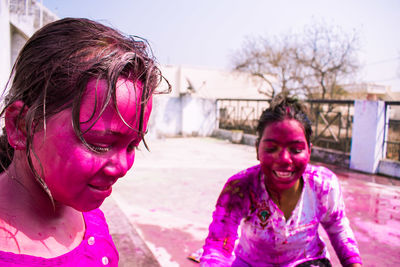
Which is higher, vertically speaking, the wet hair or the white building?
the white building

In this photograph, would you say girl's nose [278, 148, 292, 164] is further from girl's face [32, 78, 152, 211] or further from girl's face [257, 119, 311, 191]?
girl's face [32, 78, 152, 211]

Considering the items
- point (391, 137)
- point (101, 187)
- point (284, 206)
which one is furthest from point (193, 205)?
point (391, 137)

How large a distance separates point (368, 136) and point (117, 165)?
8799 millimetres

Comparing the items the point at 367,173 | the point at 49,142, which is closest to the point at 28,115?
the point at 49,142

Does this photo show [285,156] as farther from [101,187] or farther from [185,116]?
[185,116]

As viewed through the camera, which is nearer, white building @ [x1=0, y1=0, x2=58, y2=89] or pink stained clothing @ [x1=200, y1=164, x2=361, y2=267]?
pink stained clothing @ [x1=200, y1=164, x2=361, y2=267]

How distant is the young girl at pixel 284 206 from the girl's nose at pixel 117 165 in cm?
95

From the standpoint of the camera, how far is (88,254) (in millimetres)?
1104

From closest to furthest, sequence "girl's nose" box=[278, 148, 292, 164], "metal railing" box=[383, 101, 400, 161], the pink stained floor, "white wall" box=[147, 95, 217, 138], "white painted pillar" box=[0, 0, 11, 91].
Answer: "girl's nose" box=[278, 148, 292, 164], the pink stained floor, "white painted pillar" box=[0, 0, 11, 91], "metal railing" box=[383, 101, 400, 161], "white wall" box=[147, 95, 217, 138]

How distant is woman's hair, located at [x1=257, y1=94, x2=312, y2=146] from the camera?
6.33 ft

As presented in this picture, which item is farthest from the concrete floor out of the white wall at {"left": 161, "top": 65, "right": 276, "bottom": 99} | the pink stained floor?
the white wall at {"left": 161, "top": 65, "right": 276, "bottom": 99}

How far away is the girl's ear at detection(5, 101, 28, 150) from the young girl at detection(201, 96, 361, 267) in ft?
3.81

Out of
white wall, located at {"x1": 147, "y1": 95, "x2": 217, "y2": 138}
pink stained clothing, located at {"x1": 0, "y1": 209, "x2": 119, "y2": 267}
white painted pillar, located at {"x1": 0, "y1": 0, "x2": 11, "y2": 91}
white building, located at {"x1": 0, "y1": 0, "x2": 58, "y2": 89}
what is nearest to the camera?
pink stained clothing, located at {"x1": 0, "y1": 209, "x2": 119, "y2": 267}

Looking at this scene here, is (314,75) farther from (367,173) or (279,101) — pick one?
(279,101)
